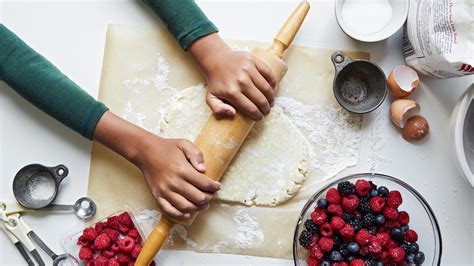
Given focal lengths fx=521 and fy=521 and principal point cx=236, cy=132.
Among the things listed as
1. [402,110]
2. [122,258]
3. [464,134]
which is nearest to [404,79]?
[402,110]

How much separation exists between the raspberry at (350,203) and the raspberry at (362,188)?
0.01 meters

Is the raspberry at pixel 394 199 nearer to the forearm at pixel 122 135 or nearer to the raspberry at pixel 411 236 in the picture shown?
the raspberry at pixel 411 236

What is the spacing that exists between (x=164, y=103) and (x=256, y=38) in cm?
27

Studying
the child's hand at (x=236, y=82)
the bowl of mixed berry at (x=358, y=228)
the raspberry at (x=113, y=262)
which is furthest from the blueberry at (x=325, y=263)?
the raspberry at (x=113, y=262)

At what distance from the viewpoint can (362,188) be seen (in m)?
1.12

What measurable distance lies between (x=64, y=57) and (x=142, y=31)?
0.65 ft

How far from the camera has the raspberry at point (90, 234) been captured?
1.15m

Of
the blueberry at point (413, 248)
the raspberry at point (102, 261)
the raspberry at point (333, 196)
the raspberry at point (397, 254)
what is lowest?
the blueberry at point (413, 248)

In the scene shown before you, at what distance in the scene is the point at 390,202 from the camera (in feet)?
3.69

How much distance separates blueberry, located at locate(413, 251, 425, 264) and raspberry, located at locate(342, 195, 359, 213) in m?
0.17

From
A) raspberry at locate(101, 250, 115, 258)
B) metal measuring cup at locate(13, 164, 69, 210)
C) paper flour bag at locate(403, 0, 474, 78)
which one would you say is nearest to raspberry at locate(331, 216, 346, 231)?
paper flour bag at locate(403, 0, 474, 78)

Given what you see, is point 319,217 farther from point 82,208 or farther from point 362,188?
point 82,208

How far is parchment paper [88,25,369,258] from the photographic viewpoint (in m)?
1.21

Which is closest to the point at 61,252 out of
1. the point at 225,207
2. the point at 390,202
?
the point at 225,207
